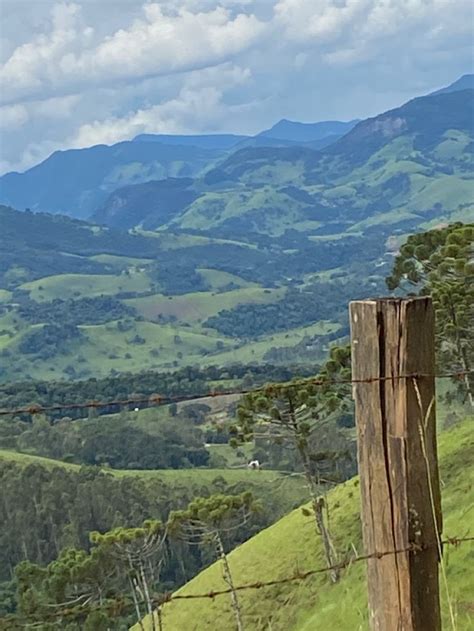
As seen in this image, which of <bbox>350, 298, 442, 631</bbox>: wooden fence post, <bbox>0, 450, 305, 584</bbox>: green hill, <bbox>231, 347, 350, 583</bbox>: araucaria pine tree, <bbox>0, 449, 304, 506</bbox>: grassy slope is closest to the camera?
<bbox>350, 298, 442, 631</bbox>: wooden fence post

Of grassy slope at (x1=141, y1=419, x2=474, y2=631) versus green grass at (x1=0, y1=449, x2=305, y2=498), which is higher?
grassy slope at (x1=141, y1=419, x2=474, y2=631)

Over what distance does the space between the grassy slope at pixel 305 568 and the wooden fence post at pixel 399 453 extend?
13.4 meters

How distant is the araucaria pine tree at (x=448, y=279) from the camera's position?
952 inches

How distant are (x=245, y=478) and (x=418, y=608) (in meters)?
84.9

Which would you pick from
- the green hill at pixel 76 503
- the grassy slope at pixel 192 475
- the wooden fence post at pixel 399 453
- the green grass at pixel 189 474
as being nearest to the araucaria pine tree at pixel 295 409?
the wooden fence post at pixel 399 453

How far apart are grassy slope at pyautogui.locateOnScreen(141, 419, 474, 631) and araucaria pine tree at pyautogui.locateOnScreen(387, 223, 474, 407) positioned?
3.72 metres

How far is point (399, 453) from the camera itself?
12.5 ft

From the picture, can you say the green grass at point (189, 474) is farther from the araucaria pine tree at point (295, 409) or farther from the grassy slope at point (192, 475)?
the araucaria pine tree at point (295, 409)

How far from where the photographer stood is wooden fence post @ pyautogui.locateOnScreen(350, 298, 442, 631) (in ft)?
12.5

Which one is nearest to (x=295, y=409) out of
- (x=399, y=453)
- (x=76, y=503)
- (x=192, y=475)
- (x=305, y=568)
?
(x=305, y=568)

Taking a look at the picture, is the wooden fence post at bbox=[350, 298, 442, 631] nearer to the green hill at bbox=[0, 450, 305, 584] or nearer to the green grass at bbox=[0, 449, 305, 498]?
the green hill at bbox=[0, 450, 305, 584]

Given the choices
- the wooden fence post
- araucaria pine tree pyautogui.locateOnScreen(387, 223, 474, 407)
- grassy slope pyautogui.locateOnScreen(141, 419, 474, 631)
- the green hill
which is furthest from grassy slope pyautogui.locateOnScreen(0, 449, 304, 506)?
the wooden fence post

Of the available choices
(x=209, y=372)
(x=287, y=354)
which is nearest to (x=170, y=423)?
(x=209, y=372)

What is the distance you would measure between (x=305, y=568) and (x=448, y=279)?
1046 centimetres
